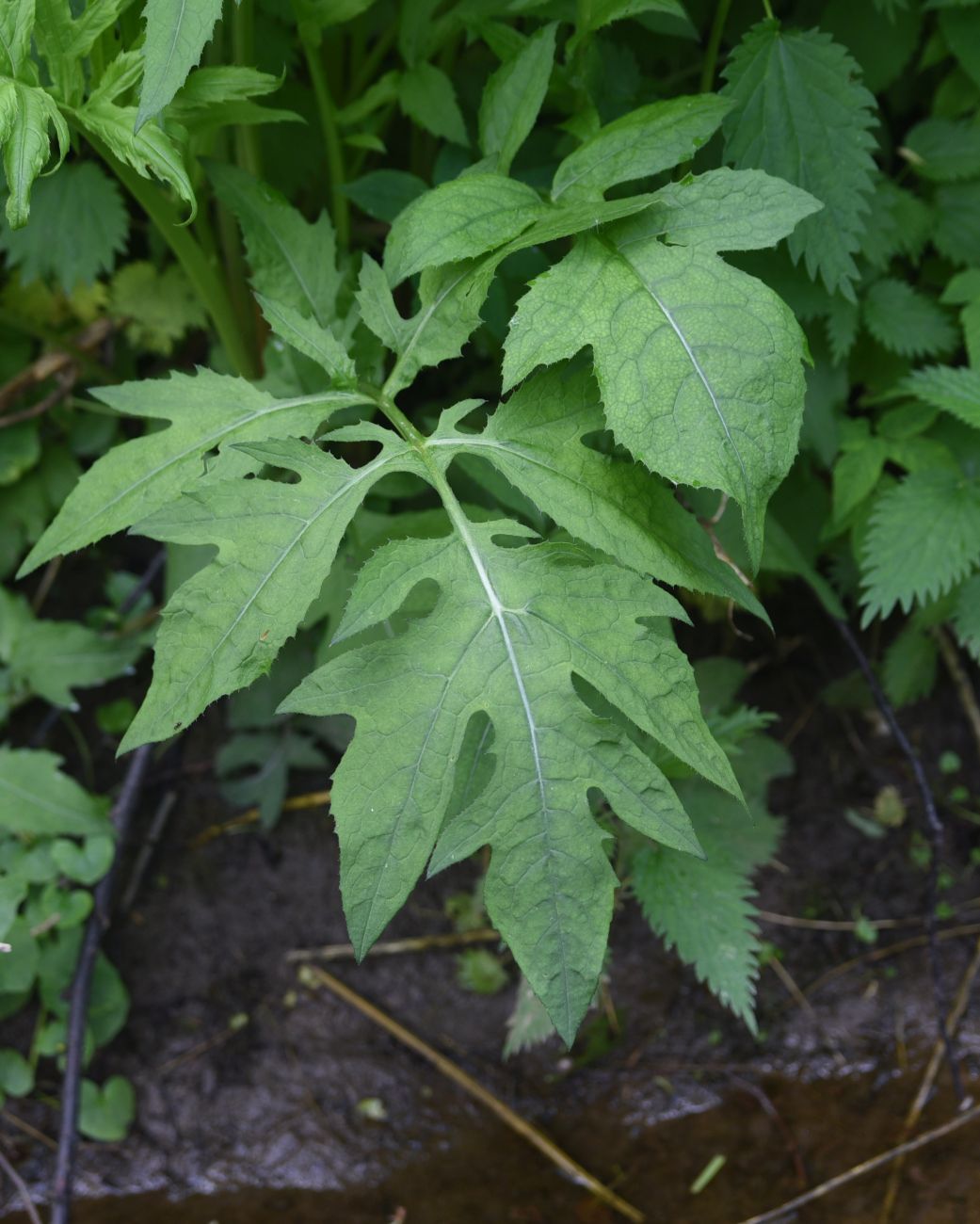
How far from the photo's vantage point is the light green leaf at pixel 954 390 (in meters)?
1.69

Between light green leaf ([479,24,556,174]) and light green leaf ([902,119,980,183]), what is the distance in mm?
805

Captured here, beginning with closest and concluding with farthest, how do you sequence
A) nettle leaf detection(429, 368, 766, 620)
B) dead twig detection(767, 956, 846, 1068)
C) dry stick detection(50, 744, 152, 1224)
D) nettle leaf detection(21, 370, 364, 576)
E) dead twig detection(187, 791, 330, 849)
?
nettle leaf detection(429, 368, 766, 620) < nettle leaf detection(21, 370, 364, 576) < dry stick detection(50, 744, 152, 1224) < dead twig detection(767, 956, 846, 1068) < dead twig detection(187, 791, 330, 849)

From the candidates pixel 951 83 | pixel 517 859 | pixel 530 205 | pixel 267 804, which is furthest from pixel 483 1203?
pixel 951 83

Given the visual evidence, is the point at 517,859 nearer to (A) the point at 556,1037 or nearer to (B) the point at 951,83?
(A) the point at 556,1037

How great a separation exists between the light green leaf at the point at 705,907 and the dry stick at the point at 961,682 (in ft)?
2.83

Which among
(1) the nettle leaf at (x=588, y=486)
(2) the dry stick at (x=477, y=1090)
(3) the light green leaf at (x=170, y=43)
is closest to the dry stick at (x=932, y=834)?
(2) the dry stick at (x=477, y=1090)

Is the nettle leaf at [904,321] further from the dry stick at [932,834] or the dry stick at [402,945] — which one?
the dry stick at [402,945]

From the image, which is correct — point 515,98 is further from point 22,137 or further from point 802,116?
point 22,137

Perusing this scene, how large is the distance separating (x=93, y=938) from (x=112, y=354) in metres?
1.24

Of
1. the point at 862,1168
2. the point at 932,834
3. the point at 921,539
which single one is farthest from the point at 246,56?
the point at 862,1168

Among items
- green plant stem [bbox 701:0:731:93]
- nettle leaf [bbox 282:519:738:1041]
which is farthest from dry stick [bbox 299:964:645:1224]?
green plant stem [bbox 701:0:731:93]

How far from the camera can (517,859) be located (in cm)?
115

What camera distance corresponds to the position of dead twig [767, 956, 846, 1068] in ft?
7.43

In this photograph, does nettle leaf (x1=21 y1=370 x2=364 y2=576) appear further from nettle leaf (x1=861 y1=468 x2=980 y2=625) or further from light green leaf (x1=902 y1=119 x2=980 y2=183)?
light green leaf (x1=902 y1=119 x2=980 y2=183)
